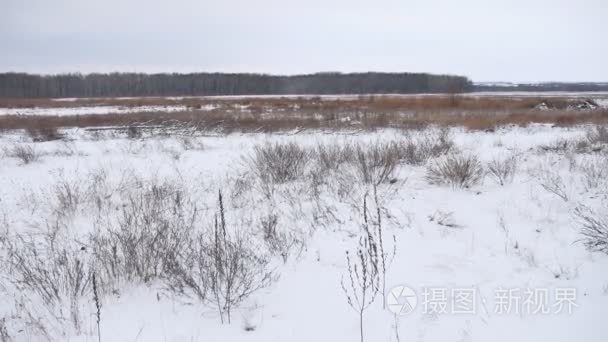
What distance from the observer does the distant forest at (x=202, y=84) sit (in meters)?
68.6

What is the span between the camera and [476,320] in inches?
105

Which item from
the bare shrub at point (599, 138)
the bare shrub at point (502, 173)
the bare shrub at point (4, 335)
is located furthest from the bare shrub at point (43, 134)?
the bare shrub at point (599, 138)

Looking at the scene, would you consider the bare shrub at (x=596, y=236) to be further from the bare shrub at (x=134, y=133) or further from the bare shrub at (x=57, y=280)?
the bare shrub at (x=134, y=133)

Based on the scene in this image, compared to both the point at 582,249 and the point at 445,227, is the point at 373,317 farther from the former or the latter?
the point at 582,249

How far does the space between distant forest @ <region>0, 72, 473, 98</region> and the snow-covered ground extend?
207 ft

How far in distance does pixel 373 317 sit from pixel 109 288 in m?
2.30

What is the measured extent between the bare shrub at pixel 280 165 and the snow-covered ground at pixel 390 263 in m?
0.19

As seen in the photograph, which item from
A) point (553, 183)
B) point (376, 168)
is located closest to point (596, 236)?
point (553, 183)

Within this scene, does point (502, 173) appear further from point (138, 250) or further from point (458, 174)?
point (138, 250)

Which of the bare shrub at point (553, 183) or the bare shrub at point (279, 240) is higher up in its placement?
the bare shrub at point (553, 183)

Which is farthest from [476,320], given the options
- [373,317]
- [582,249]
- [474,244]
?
[582,249]

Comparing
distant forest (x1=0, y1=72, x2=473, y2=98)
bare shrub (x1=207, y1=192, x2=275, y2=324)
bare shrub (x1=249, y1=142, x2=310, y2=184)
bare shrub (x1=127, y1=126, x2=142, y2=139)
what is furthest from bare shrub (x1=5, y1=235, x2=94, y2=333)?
distant forest (x1=0, y1=72, x2=473, y2=98)

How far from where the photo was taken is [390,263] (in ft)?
11.4

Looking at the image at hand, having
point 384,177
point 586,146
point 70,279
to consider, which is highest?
point 586,146
